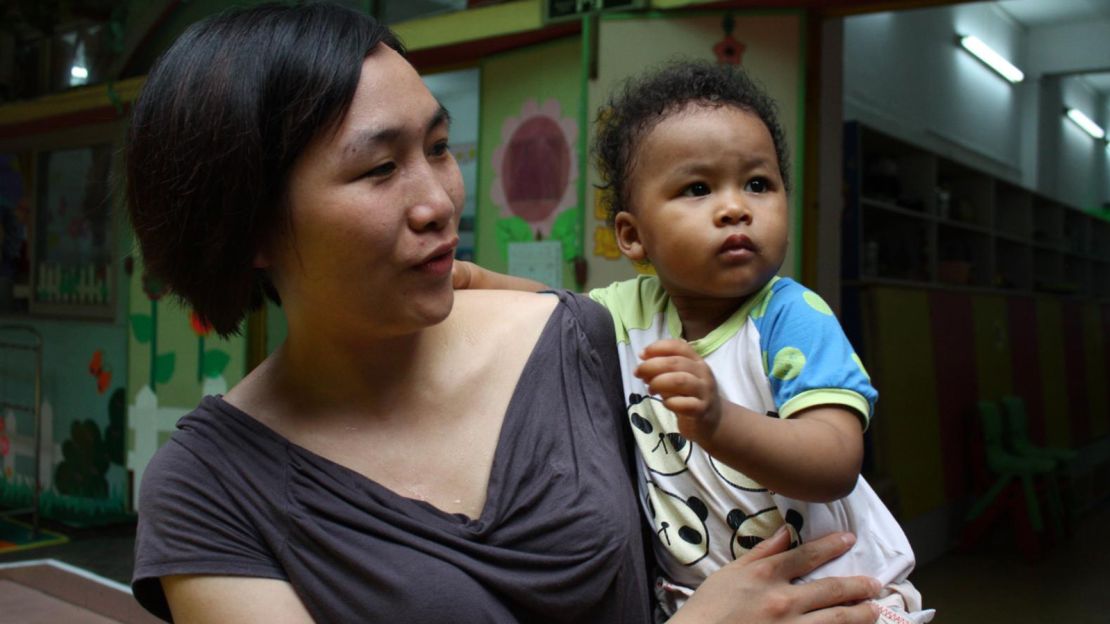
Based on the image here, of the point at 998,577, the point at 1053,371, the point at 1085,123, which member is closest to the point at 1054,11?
the point at 1085,123

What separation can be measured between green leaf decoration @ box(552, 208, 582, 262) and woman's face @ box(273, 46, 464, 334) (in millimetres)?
2235

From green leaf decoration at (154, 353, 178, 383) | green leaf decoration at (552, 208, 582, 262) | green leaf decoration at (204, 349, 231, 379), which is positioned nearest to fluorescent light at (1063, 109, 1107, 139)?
green leaf decoration at (552, 208, 582, 262)

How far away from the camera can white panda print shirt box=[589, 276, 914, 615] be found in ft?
3.96

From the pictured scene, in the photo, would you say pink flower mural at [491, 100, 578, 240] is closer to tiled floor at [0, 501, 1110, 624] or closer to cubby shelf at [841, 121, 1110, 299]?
cubby shelf at [841, 121, 1110, 299]

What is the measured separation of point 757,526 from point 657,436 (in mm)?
187

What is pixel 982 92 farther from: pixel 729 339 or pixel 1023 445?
pixel 729 339

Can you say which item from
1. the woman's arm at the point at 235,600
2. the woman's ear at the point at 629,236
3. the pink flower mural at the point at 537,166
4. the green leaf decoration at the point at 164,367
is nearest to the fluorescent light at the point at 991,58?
the pink flower mural at the point at 537,166

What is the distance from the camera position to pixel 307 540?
3.81 feet

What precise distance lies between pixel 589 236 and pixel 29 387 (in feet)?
11.0

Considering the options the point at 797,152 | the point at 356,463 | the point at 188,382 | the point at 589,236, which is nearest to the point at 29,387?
the point at 188,382

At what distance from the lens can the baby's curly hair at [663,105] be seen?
1.40m

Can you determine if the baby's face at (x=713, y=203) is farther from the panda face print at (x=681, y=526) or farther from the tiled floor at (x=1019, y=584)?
the tiled floor at (x=1019, y=584)

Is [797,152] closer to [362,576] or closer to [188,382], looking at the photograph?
[362,576]

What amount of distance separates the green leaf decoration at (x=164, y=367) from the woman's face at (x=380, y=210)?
13.4ft
